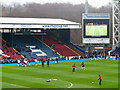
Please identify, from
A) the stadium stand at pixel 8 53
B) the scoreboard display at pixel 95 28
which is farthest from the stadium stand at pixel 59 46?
the stadium stand at pixel 8 53

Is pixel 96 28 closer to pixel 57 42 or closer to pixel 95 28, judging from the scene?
pixel 95 28

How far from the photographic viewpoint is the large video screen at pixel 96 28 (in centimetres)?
7006

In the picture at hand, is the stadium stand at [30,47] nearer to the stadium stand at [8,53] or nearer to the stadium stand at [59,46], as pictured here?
the stadium stand at [8,53]

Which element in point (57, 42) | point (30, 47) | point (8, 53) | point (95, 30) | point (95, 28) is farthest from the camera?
point (57, 42)

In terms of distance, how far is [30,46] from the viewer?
70.6 meters

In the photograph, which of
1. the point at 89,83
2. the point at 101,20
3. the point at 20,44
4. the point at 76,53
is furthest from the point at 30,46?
the point at 89,83

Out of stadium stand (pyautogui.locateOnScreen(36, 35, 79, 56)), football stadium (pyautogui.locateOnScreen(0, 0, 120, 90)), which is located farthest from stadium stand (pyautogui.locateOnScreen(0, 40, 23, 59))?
stadium stand (pyautogui.locateOnScreen(36, 35, 79, 56))

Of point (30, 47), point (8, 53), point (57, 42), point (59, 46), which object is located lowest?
point (8, 53)

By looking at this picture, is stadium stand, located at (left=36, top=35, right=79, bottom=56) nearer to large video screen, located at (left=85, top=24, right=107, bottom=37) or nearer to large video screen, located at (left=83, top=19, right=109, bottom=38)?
large video screen, located at (left=83, top=19, right=109, bottom=38)

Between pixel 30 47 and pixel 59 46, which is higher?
pixel 30 47

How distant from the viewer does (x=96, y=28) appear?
69.9 m

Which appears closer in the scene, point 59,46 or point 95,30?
point 95,30

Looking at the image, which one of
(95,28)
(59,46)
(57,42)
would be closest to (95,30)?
(95,28)

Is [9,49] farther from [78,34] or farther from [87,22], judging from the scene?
[78,34]
